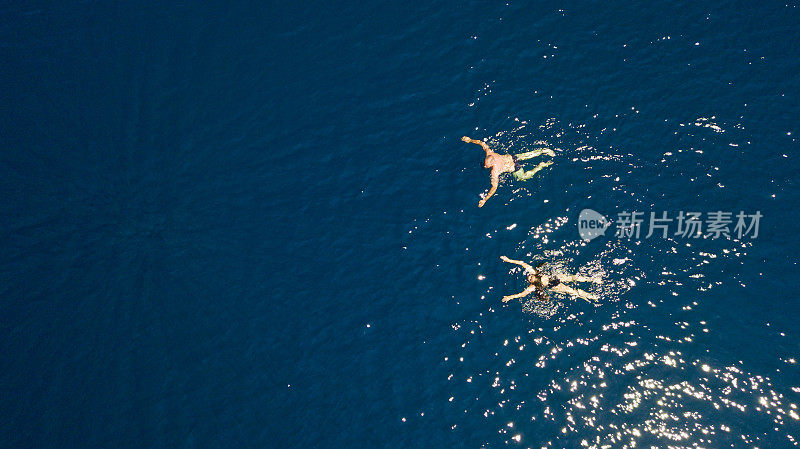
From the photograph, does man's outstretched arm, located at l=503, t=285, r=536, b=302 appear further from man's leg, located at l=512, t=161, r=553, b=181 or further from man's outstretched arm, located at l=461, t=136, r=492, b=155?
man's outstretched arm, located at l=461, t=136, r=492, b=155

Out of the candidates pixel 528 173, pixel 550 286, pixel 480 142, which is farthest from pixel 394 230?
pixel 550 286

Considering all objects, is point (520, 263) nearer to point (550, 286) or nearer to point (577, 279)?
point (550, 286)

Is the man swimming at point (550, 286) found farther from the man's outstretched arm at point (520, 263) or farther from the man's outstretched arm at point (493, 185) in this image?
the man's outstretched arm at point (493, 185)

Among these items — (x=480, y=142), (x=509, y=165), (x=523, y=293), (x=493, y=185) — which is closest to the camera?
(x=523, y=293)

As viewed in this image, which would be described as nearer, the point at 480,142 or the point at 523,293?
the point at 523,293

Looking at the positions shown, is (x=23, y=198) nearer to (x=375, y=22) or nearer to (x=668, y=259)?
(x=375, y=22)

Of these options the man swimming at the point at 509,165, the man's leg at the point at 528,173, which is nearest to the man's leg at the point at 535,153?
the man swimming at the point at 509,165

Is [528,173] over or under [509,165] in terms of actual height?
under
